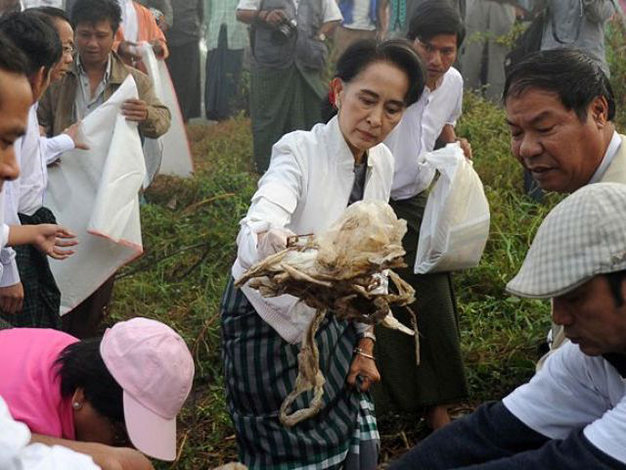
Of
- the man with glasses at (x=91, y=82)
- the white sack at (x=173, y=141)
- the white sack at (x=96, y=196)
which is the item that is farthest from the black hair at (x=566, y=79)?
the white sack at (x=173, y=141)

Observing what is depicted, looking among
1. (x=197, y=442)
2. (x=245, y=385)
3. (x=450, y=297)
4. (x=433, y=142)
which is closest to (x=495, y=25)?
(x=433, y=142)

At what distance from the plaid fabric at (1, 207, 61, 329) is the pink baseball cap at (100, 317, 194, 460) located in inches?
49.9

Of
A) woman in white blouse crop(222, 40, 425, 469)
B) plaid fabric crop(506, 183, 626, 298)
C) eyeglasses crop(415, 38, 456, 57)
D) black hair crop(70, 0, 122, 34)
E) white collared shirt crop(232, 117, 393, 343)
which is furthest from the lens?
black hair crop(70, 0, 122, 34)

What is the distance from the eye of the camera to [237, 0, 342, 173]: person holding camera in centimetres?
670

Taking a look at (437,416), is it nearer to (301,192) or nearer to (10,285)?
(301,192)

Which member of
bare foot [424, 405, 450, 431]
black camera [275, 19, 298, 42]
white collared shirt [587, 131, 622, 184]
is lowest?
Answer: bare foot [424, 405, 450, 431]

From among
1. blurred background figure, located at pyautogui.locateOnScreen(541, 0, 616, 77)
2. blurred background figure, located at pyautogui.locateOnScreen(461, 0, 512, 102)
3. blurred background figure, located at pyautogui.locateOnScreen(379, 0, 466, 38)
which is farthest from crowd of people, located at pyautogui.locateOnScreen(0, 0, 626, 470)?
blurred background figure, located at pyautogui.locateOnScreen(461, 0, 512, 102)

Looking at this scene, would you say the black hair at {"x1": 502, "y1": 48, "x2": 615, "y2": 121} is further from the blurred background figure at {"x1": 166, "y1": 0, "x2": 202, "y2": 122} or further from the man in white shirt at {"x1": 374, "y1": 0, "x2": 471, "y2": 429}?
the blurred background figure at {"x1": 166, "y1": 0, "x2": 202, "y2": 122}

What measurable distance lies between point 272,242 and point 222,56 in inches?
236

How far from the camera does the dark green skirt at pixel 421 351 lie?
3.67 meters

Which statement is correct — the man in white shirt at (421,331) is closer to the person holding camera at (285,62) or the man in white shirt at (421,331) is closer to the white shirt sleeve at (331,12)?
the person holding camera at (285,62)

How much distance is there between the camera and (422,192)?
3758 mm

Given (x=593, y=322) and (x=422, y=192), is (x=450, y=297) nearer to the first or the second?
(x=422, y=192)

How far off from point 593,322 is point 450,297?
6.30 feet
